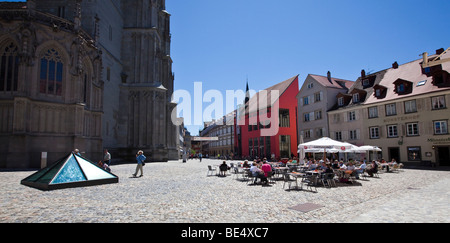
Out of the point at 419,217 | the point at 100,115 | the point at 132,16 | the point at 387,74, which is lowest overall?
the point at 419,217

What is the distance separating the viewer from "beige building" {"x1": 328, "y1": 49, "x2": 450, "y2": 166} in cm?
2539

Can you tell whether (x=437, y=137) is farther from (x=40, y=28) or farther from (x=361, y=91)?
(x=40, y=28)

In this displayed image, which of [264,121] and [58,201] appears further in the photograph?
[264,121]

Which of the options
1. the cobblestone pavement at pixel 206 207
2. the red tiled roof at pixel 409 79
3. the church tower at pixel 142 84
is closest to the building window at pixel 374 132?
the red tiled roof at pixel 409 79

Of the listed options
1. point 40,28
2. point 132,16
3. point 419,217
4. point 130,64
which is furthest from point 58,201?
point 132,16

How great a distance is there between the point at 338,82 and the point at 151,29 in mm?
29209

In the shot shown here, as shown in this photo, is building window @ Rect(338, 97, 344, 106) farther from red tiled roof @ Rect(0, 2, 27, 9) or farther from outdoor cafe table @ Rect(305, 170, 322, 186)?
red tiled roof @ Rect(0, 2, 27, 9)

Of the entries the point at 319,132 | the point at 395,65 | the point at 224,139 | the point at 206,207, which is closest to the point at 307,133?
the point at 319,132

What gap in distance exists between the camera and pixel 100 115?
84.6 ft

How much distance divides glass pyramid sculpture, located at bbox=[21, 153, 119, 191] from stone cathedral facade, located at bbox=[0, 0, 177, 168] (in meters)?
11.1

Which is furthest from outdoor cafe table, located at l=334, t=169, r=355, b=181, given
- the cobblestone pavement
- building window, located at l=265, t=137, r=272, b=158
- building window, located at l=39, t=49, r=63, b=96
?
building window, located at l=265, t=137, r=272, b=158

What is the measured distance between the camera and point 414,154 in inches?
1060

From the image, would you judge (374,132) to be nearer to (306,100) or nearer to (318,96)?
(318,96)
